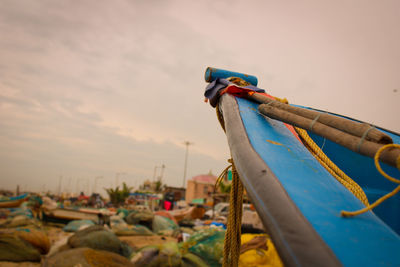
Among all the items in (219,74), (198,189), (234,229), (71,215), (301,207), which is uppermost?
(219,74)

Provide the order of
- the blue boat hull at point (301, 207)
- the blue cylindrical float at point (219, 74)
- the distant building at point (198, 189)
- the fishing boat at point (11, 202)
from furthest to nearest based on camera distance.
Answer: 1. the distant building at point (198, 189)
2. the fishing boat at point (11, 202)
3. the blue cylindrical float at point (219, 74)
4. the blue boat hull at point (301, 207)

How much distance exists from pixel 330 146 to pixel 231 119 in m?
1.17

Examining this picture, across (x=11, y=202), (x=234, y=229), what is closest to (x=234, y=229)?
(x=234, y=229)

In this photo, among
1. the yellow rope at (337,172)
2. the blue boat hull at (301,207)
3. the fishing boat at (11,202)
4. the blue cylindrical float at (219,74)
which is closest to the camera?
the blue boat hull at (301,207)

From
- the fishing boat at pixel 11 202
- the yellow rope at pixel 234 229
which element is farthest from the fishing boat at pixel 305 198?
the fishing boat at pixel 11 202

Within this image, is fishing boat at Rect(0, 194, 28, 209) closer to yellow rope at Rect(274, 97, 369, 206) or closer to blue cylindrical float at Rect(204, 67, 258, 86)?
blue cylindrical float at Rect(204, 67, 258, 86)

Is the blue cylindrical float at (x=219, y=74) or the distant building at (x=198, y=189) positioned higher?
the blue cylindrical float at (x=219, y=74)

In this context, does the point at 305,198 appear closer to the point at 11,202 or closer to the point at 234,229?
the point at 234,229

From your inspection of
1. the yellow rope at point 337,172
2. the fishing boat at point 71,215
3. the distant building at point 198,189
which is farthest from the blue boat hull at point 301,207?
the distant building at point 198,189

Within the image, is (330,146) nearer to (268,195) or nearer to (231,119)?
(231,119)

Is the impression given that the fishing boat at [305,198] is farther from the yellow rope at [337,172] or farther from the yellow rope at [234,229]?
the yellow rope at [234,229]

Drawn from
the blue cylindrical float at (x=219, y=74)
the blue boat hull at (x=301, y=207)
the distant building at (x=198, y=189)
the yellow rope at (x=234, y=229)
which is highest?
the blue cylindrical float at (x=219, y=74)

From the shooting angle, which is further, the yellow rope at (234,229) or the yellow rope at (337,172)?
the yellow rope at (234,229)

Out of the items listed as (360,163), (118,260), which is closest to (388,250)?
(360,163)
